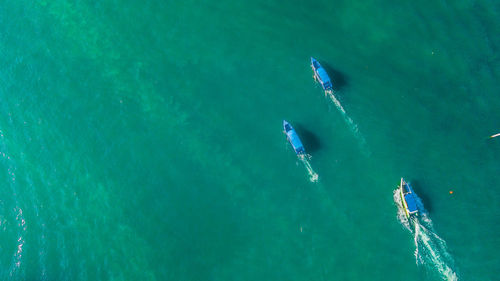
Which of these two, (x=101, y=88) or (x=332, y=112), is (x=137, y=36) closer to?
(x=101, y=88)

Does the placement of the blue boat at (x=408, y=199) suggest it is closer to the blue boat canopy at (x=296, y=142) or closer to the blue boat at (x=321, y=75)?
the blue boat canopy at (x=296, y=142)

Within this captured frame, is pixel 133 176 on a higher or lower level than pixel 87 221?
higher

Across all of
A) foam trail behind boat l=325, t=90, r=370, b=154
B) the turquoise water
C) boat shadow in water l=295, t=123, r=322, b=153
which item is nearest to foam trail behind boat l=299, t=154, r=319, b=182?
the turquoise water

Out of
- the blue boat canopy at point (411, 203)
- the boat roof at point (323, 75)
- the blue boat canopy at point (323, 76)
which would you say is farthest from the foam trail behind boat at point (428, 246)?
the boat roof at point (323, 75)

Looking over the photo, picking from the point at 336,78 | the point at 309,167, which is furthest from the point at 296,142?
the point at 336,78

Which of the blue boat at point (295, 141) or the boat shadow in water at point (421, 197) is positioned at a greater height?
the blue boat at point (295, 141)

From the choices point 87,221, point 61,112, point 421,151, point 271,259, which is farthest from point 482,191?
point 61,112
